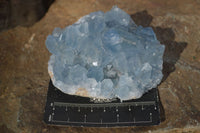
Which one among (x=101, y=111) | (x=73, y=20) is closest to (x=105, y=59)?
(x=101, y=111)

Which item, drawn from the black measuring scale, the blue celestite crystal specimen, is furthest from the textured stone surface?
the blue celestite crystal specimen

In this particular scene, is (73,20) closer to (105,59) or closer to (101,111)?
(105,59)

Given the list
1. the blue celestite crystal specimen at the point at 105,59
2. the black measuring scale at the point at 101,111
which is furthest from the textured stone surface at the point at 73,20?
the blue celestite crystal specimen at the point at 105,59

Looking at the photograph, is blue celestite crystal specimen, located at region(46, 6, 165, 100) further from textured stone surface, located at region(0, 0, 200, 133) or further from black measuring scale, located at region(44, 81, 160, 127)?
textured stone surface, located at region(0, 0, 200, 133)

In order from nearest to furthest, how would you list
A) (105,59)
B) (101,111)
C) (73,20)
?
1. (105,59)
2. (101,111)
3. (73,20)

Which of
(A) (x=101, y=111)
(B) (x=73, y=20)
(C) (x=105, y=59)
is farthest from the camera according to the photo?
(B) (x=73, y=20)
